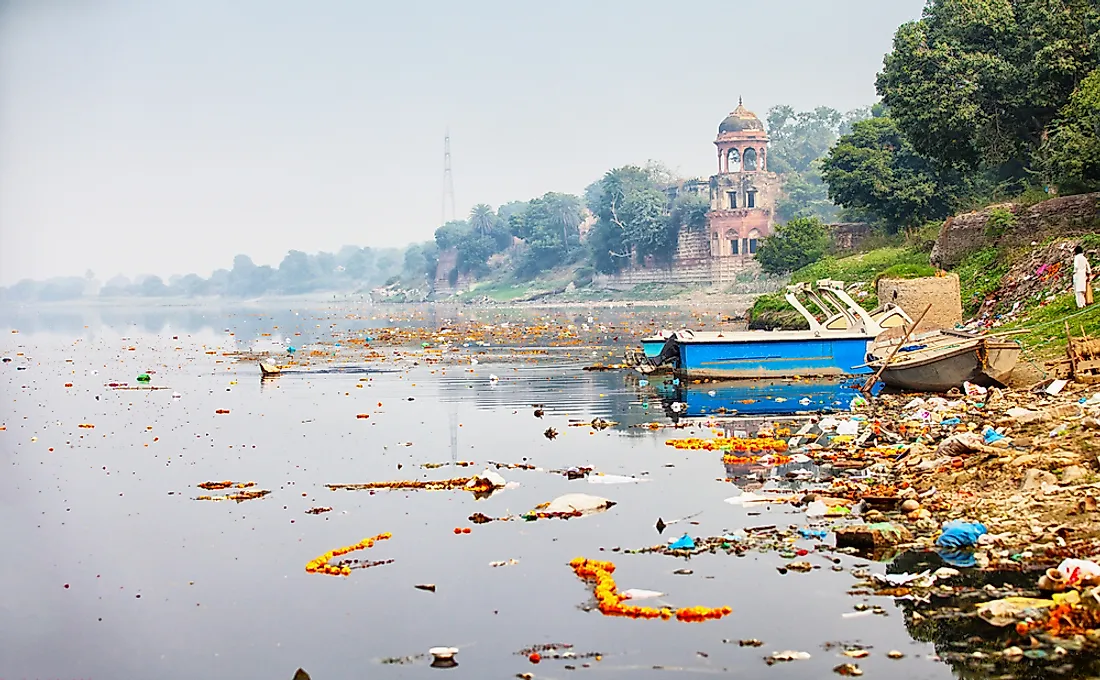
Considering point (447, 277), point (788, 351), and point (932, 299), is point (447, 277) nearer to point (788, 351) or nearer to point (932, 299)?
point (932, 299)

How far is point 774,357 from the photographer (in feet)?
83.3

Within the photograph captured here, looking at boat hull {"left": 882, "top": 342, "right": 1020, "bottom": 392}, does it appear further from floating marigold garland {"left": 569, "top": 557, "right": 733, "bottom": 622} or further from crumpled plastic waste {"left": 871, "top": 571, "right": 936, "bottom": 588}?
floating marigold garland {"left": 569, "top": 557, "right": 733, "bottom": 622}

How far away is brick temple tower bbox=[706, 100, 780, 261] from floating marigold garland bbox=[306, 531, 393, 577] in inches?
4060

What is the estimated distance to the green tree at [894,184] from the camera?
50.3m

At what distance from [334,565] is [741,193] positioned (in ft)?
362

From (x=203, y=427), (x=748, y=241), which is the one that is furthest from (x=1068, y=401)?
(x=748, y=241)

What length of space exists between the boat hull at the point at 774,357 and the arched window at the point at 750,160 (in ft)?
319

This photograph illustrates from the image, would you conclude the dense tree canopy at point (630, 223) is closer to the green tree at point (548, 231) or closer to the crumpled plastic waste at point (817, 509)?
the green tree at point (548, 231)

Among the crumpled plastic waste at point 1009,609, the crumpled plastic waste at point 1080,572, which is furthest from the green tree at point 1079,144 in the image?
the crumpled plastic waste at point 1009,609

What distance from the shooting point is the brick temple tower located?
376 feet

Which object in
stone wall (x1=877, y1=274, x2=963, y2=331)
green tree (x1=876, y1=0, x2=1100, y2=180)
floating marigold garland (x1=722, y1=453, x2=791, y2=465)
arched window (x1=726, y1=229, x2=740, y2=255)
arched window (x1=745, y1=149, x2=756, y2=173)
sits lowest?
floating marigold garland (x1=722, y1=453, x2=791, y2=465)

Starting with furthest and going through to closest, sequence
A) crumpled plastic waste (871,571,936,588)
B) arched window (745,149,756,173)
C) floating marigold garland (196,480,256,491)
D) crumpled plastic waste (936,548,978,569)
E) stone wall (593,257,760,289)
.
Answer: arched window (745,149,756,173) < stone wall (593,257,760,289) < floating marigold garland (196,480,256,491) < crumpled plastic waste (936,548,978,569) < crumpled plastic waste (871,571,936,588)

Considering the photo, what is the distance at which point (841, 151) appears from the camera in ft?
183

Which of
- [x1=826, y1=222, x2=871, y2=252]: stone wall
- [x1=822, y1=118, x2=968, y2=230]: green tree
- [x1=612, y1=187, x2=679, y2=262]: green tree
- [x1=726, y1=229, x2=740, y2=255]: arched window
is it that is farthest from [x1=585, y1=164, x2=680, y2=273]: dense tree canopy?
[x1=822, y1=118, x2=968, y2=230]: green tree
